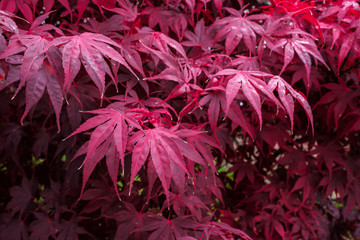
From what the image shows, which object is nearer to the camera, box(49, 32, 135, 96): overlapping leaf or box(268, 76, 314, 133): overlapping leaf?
box(49, 32, 135, 96): overlapping leaf

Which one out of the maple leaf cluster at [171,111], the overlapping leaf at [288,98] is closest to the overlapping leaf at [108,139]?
the maple leaf cluster at [171,111]

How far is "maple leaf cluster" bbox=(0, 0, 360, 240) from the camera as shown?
995 mm

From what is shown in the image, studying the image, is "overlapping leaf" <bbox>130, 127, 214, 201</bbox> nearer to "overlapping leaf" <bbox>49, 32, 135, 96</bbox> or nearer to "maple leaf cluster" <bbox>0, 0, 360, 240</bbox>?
"maple leaf cluster" <bbox>0, 0, 360, 240</bbox>

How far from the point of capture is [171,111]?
141 cm

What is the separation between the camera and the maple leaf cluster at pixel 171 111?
3.26 feet

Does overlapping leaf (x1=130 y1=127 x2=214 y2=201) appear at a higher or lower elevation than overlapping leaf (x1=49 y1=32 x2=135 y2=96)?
lower

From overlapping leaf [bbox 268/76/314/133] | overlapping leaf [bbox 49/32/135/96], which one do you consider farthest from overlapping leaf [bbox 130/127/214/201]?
overlapping leaf [bbox 268/76/314/133]

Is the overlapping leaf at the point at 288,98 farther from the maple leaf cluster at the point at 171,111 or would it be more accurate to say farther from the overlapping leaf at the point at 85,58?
the overlapping leaf at the point at 85,58

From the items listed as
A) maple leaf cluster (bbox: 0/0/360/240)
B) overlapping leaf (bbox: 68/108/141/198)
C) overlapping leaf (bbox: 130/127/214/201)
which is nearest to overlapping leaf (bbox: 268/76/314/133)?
maple leaf cluster (bbox: 0/0/360/240)

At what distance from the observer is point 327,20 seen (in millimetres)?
1564

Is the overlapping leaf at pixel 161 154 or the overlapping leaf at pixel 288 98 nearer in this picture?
the overlapping leaf at pixel 161 154

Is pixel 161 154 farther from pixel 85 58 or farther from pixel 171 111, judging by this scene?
pixel 171 111

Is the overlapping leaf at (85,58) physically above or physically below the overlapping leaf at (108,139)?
above

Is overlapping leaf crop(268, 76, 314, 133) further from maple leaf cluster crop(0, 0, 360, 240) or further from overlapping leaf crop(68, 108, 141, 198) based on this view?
overlapping leaf crop(68, 108, 141, 198)
